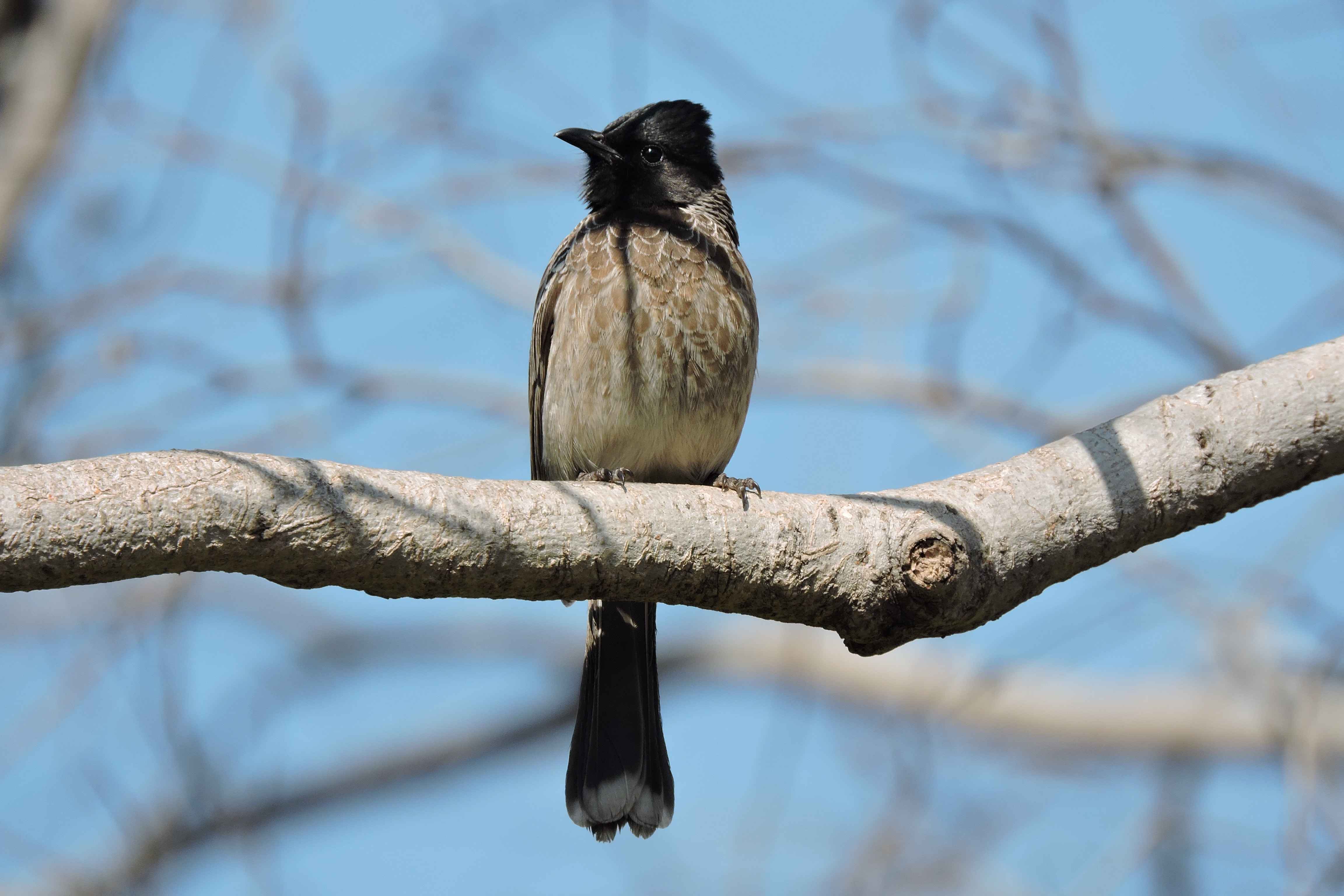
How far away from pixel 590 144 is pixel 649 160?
24 centimetres

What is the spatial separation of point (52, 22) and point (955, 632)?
244 inches

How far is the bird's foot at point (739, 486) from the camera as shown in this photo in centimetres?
290

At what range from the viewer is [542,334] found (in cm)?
455

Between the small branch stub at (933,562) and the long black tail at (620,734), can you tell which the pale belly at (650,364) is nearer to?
the long black tail at (620,734)

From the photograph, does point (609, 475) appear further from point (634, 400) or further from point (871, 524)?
point (871, 524)

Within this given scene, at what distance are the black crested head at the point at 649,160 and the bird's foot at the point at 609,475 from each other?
107 centimetres

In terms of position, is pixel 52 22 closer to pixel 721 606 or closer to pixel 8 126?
pixel 8 126

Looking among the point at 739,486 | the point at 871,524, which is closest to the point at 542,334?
the point at 739,486

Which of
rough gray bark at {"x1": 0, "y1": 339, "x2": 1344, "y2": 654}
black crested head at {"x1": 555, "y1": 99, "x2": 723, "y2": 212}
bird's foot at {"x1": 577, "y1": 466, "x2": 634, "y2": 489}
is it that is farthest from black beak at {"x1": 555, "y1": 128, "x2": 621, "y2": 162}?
rough gray bark at {"x1": 0, "y1": 339, "x2": 1344, "y2": 654}

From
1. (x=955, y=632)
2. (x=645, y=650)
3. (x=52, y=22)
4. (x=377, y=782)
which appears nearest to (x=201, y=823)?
(x=377, y=782)

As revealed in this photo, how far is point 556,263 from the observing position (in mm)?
4586

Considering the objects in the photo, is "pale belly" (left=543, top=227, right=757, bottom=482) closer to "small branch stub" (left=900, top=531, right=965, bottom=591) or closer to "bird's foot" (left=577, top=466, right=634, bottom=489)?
"bird's foot" (left=577, top=466, right=634, bottom=489)

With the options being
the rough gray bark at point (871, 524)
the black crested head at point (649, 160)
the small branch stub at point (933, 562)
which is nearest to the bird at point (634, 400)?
the black crested head at point (649, 160)

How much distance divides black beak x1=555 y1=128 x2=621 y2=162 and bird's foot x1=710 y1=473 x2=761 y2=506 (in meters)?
1.58
